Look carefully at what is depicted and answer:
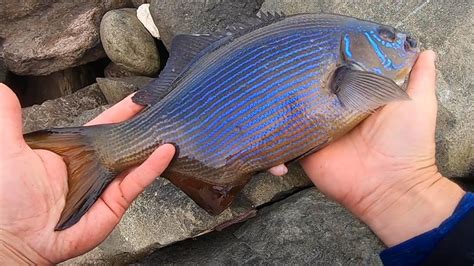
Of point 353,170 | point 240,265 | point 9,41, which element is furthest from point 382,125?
point 9,41

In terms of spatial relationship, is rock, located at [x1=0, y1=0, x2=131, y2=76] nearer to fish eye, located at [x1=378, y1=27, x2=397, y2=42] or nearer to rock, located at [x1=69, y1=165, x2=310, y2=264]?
rock, located at [x1=69, y1=165, x2=310, y2=264]

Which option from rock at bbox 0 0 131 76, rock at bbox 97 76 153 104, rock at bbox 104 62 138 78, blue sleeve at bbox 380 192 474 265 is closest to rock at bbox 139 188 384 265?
blue sleeve at bbox 380 192 474 265

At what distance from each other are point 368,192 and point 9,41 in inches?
156

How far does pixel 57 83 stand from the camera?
577cm

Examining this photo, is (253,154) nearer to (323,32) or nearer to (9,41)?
(323,32)

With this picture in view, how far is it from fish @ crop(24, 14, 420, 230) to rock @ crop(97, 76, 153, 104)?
177 centimetres

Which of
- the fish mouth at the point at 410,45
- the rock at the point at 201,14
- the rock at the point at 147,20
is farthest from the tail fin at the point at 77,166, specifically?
the rock at the point at 147,20

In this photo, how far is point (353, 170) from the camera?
2900 millimetres

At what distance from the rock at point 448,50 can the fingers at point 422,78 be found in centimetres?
89

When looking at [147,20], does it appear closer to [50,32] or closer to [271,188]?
[50,32]

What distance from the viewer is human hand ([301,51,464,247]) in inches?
109

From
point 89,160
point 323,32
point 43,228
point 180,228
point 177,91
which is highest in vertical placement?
point 323,32

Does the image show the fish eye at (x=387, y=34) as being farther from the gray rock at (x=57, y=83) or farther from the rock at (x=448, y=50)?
the gray rock at (x=57, y=83)

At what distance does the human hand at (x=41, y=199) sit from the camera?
2.79 m
